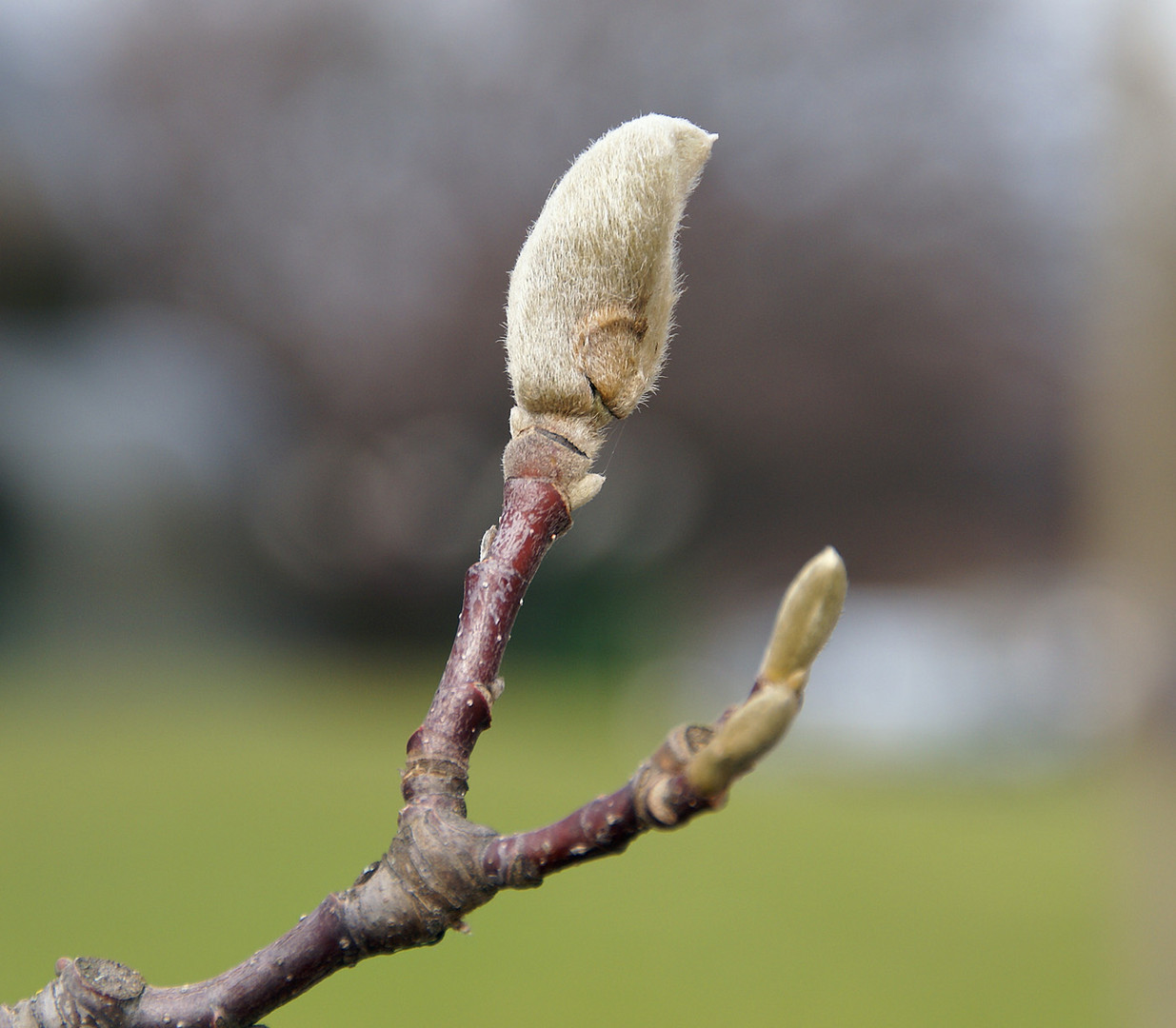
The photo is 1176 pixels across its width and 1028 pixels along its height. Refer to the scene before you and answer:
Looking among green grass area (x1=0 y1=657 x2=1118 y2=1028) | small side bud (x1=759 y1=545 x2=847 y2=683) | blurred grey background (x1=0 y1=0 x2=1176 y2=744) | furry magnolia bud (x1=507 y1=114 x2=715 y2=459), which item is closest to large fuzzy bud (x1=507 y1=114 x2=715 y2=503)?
furry magnolia bud (x1=507 y1=114 x2=715 y2=459)

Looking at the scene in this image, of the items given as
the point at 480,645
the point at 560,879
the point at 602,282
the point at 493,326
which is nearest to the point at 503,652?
the point at 480,645

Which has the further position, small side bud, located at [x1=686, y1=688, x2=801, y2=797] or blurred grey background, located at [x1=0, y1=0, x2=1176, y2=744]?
blurred grey background, located at [x1=0, y1=0, x2=1176, y2=744]

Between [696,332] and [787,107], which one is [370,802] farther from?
[787,107]

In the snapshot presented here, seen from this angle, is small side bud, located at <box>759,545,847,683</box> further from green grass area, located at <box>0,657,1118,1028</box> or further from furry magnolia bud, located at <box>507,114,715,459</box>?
green grass area, located at <box>0,657,1118,1028</box>

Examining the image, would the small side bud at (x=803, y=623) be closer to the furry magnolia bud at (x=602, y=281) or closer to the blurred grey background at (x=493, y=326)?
the furry magnolia bud at (x=602, y=281)

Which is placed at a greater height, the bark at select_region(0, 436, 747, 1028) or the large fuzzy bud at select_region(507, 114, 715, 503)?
the large fuzzy bud at select_region(507, 114, 715, 503)

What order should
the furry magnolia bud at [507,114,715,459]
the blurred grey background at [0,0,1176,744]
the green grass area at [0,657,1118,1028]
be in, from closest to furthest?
1. the furry magnolia bud at [507,114,715,459]
2. the green grass area at [0,657,1118,1028]
3. the blurred grey background at [0,0,1176,744]
